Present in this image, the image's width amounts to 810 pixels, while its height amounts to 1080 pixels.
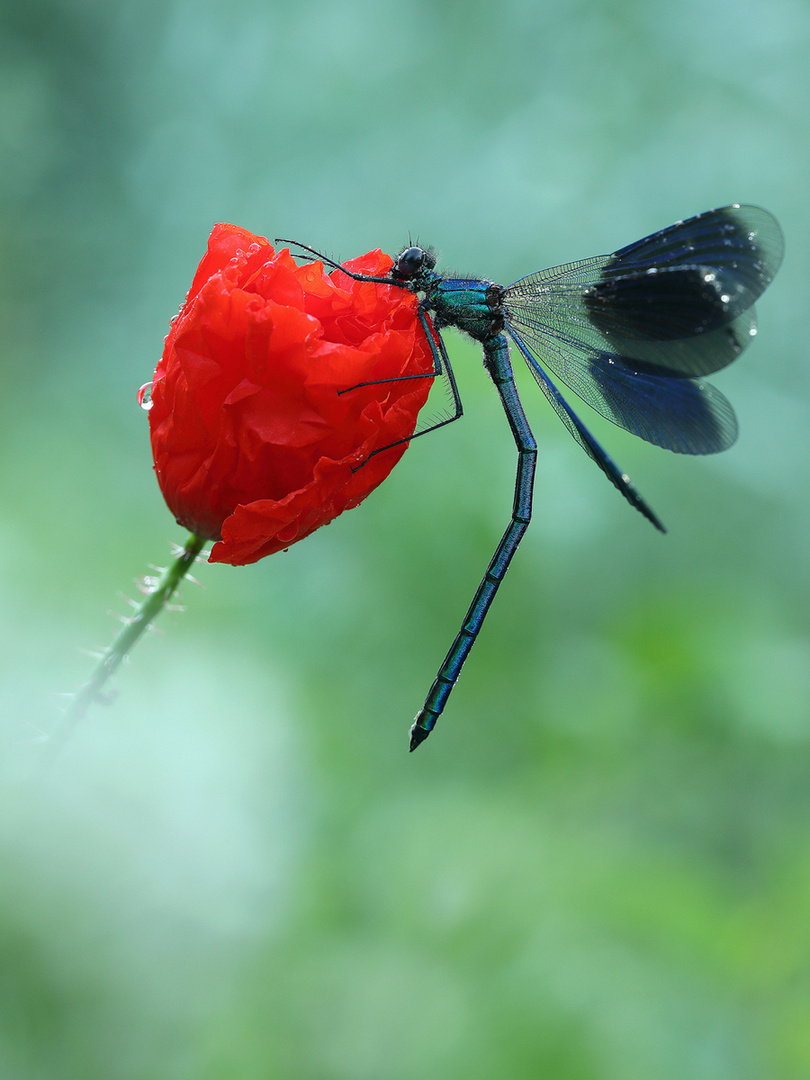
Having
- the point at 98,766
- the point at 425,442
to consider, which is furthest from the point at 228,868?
the point at 425,442

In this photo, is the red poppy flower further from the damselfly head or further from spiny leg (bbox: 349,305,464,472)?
the damselfly head

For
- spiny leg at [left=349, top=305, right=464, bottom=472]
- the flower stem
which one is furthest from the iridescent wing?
the flower stem

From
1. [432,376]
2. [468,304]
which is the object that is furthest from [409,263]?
[432,376]

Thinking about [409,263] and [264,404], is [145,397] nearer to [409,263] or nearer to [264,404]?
[264,404]

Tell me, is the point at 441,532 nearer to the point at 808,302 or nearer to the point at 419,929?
the point at 419,929

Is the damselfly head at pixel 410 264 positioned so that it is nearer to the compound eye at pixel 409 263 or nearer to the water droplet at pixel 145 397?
the compound eye at pixel 409 263

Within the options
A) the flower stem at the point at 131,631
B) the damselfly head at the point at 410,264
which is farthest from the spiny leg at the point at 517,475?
the flower stem at the point at 131,631
